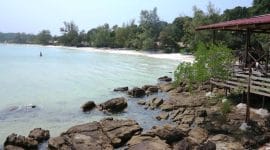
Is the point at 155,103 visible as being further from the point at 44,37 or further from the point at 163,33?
the point at 44,37

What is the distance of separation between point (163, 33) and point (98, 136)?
6043 cm

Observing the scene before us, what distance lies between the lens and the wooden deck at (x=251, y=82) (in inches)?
607

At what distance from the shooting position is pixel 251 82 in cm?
1628

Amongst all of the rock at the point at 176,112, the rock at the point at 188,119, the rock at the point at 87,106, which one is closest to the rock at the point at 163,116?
the rock at the point at 176,112

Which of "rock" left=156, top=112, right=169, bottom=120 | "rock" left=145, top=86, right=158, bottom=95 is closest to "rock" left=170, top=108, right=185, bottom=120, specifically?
"rock" left=156, top=112, right=169, bottom=120

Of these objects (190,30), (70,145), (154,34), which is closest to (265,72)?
(70,145)

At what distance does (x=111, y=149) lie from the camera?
42.3 ft

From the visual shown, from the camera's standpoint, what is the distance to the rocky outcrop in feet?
42.9

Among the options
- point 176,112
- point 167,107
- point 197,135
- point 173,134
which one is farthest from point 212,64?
point 173,134

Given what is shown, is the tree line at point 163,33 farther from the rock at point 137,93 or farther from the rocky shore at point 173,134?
the rocky shore at point 173,134

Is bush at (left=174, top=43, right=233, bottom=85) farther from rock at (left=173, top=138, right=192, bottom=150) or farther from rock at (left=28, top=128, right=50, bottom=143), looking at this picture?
rock at (left=28, top=128, right=50, bottom=143)

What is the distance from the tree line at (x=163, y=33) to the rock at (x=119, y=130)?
32604 millimetres

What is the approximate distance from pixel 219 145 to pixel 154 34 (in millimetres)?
70011

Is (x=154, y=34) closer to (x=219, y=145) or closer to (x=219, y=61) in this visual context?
(x=219, y=61)
